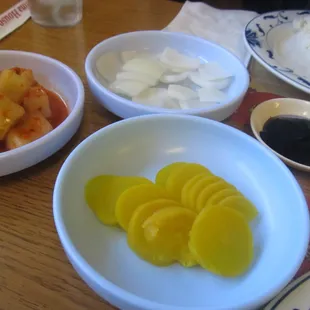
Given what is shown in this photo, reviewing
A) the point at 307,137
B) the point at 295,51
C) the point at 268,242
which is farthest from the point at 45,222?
the point at 295,51

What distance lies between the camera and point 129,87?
88 cm

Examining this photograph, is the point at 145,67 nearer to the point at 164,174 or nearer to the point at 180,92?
the point at 180,92

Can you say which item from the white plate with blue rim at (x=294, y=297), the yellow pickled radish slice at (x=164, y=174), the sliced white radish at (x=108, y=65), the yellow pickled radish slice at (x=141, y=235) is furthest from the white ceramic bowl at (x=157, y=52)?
the white plate with blue rim at (x=294, y=297)

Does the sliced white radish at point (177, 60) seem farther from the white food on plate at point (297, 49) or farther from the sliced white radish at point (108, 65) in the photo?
the white food on plate at point (297, 49)

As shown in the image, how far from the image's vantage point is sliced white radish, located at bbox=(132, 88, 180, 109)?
0.86 metres

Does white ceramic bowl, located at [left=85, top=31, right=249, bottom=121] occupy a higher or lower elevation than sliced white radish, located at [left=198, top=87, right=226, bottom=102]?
higher

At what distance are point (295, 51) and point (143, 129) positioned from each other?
23.0 inches

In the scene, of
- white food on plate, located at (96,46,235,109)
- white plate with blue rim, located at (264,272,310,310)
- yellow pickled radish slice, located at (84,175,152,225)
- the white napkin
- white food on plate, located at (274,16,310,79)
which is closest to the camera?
white plate with blue rim, located at (264,272,310,310)

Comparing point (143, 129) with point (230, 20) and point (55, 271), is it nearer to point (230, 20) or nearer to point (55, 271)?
point (55, 271)

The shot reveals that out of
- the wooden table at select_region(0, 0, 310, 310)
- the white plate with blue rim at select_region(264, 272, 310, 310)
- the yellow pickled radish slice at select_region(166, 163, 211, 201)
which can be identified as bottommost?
the wooden table at select_region(0, 0, 310, 310)

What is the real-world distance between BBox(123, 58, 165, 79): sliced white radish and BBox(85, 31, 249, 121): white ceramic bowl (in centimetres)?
7

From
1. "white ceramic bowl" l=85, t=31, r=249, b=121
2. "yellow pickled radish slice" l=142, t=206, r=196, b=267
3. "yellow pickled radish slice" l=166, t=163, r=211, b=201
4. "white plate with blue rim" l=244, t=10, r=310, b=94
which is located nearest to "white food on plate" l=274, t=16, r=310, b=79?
"white plate with blue rim" l=244, t=10, r=310, b=94

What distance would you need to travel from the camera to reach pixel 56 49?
3.69ft

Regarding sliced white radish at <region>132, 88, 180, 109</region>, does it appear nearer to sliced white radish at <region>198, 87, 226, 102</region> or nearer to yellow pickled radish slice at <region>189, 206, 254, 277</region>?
sliced white radish at <region>198, 87, 226, 102</region>
